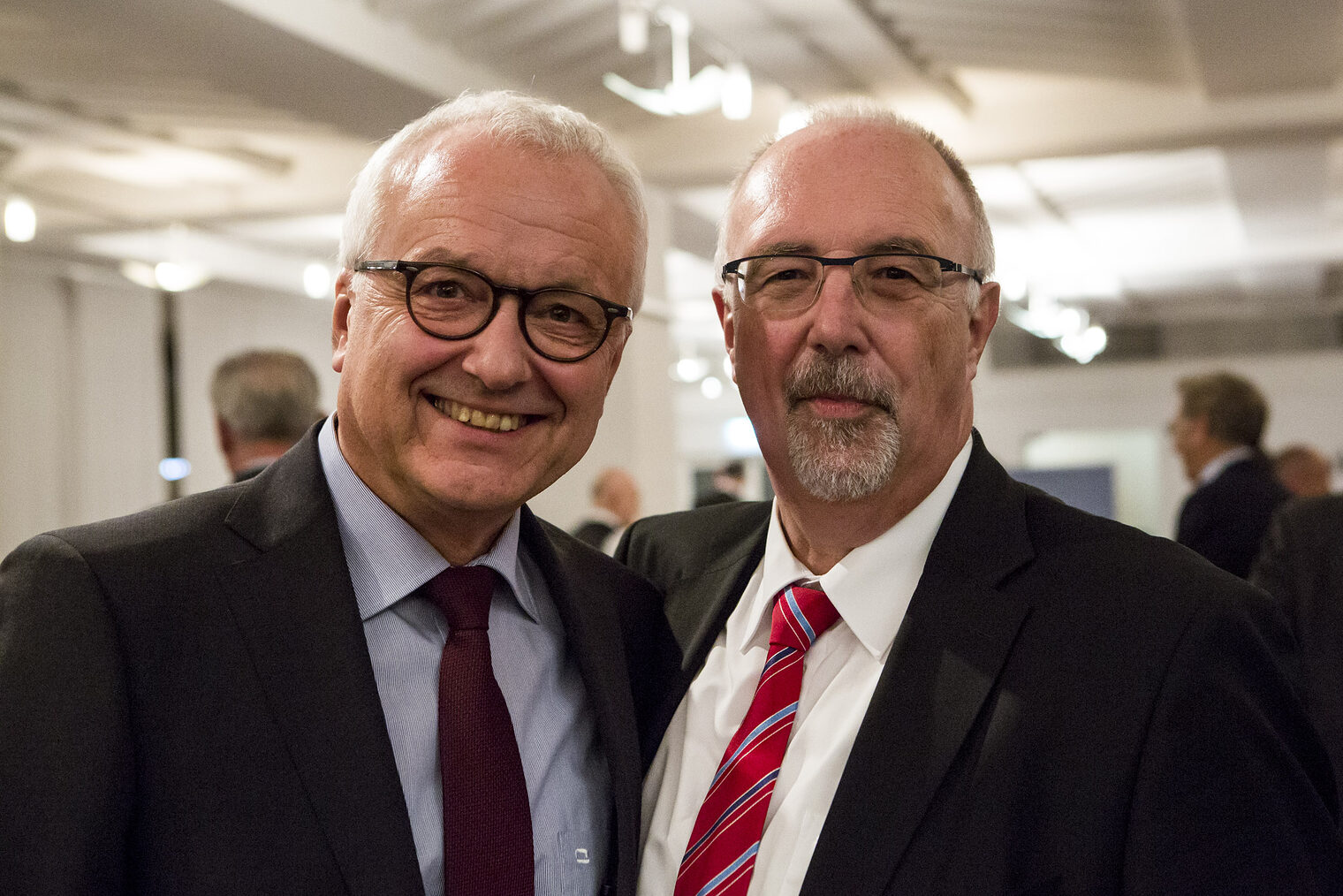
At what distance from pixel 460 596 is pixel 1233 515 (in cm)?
464

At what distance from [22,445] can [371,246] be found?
7.41 metres

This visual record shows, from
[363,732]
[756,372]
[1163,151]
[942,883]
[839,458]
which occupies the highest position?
[1163,151]

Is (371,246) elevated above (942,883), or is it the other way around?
(371,246)

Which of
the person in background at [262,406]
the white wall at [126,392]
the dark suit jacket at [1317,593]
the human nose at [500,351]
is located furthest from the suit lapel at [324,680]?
the white wall at [126,392]

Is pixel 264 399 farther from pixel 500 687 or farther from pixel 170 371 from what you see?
pixel 170 371

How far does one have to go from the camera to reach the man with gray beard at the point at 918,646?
4.84ft

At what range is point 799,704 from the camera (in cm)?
174

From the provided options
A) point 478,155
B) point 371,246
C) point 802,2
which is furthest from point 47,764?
point 802,2

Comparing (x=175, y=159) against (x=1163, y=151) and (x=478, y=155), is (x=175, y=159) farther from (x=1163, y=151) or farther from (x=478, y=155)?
→ (x=478, y=155)

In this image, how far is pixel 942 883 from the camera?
1482mm

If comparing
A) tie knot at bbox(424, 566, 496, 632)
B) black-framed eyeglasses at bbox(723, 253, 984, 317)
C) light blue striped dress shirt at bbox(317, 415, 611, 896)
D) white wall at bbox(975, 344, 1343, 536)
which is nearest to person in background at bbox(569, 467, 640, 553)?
black-framed eyeglasses at bbox(723, 253, 984, 317)

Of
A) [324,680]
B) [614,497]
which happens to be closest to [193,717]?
[324,680]

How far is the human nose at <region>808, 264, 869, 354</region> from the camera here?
180 cm

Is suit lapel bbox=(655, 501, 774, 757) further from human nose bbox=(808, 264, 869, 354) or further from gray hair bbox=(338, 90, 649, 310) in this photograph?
gray hair bbox=(338, 90, 649, 310)
